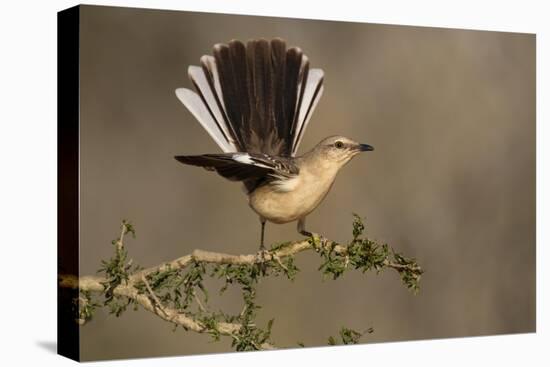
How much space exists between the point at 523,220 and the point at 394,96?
1182mm

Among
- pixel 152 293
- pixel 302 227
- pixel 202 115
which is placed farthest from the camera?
pixel 302 227

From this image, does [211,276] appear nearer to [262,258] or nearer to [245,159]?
[262,258]

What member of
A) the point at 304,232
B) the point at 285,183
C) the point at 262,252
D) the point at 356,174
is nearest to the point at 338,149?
the point at 356,174

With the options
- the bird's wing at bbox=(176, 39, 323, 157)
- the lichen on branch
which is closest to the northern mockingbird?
the bird's wing at bbox=(176, 39, 323, 157)

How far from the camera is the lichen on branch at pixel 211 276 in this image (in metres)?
5.48

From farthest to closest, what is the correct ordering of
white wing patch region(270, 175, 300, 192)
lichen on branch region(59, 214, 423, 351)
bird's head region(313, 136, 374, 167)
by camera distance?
bird's head region(313, 136, 374, 167), white wing patch region(270, 175, 300, 192), lichen on branch region(59, 214, 423, 351)

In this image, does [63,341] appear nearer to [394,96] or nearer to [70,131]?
[70,131]

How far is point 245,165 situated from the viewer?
5.77 metres

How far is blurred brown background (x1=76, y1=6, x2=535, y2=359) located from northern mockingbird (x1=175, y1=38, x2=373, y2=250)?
61 millimetres

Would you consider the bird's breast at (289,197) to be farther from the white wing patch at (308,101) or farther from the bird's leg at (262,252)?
the white wing patch at (308,101)

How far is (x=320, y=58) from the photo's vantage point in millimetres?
6066

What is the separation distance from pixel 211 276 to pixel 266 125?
0.84 metres

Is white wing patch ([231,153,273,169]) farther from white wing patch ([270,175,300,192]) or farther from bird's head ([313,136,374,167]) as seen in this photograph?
bird's head ([313,136,374,167])

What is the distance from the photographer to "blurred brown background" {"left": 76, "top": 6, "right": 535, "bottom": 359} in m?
5.49
